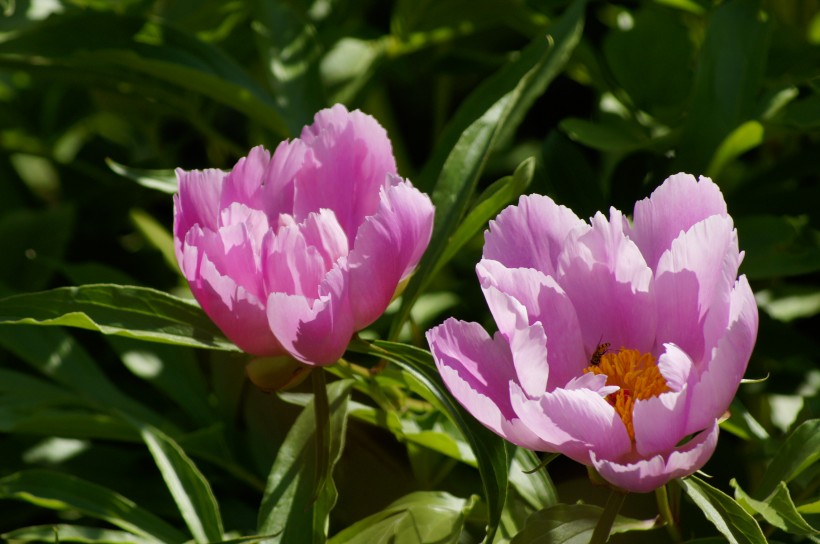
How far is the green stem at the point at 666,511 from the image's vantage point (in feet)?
1.85

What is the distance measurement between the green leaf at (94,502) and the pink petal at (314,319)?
0.24m

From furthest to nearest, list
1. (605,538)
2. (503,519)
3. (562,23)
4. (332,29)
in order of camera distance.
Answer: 1. (332,29)
2. (562,23)
3. (503,519)
4. (605,538)

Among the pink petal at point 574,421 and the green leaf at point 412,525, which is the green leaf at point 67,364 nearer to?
the green leaf at point 412,525

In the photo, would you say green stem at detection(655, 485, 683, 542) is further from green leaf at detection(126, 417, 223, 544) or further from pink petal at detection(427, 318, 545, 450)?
green leaf at detection(126, 417, 223, 544)

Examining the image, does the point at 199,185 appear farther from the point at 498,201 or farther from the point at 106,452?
the point at 106,452

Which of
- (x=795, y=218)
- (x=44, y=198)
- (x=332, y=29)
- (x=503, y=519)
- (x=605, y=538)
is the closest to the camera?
(x=605, y=538)

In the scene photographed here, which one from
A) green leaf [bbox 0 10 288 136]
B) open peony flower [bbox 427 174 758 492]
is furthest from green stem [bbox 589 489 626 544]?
green leaf [bbox 0 10 288 136]

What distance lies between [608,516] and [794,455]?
142 mm

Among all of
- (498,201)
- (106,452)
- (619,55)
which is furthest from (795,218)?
(106,452)

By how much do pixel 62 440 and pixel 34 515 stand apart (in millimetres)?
66

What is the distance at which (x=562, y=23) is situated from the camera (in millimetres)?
767

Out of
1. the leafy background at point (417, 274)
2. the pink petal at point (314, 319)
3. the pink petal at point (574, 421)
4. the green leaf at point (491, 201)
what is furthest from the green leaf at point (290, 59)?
the pink petal at point (574, 421)

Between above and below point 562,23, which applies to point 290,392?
below

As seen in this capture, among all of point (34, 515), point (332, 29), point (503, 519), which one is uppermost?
point (332, 29)
